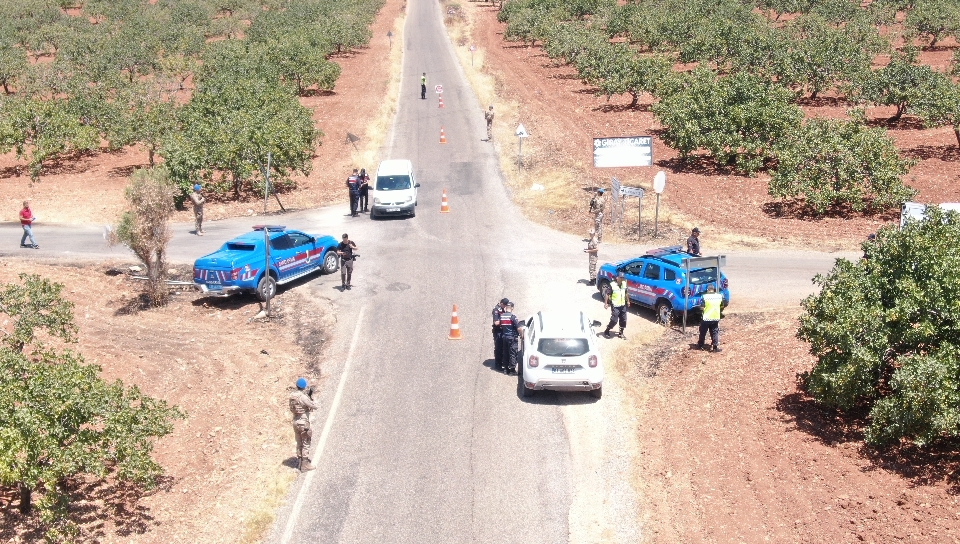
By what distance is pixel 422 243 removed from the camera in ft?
94.9

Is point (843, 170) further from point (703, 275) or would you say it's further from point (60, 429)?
point (60, 429)

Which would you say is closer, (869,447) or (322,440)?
(869,447)

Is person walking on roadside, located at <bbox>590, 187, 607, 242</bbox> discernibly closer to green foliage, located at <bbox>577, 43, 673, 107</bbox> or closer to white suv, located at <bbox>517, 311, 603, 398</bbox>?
white suv, located at <bbox>517, 311, 603, 398</bbox>

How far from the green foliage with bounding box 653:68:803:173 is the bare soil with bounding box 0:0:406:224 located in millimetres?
13416

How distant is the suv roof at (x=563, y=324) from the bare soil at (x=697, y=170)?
12.0 metres

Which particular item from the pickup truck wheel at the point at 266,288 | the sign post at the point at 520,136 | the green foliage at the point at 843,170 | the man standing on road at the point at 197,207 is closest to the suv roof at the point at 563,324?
the pickup truck wheel at the point at 266,288

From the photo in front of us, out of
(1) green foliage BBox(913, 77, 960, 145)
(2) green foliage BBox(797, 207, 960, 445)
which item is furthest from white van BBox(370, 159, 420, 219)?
(1) green foliage BBox(913, 77, 960, 145)

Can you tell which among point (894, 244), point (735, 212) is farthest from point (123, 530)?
point (735, 212)

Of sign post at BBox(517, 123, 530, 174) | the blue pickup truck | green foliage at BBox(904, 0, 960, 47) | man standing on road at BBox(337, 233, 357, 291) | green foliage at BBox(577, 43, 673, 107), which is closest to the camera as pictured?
the blue pickup truck

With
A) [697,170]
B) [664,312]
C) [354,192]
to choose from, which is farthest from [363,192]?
[664,312]

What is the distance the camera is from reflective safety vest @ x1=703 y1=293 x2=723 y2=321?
62.2ft

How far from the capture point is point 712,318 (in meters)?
19.1

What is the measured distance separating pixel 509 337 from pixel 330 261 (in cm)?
949

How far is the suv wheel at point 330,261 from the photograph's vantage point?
2605 centimetres
